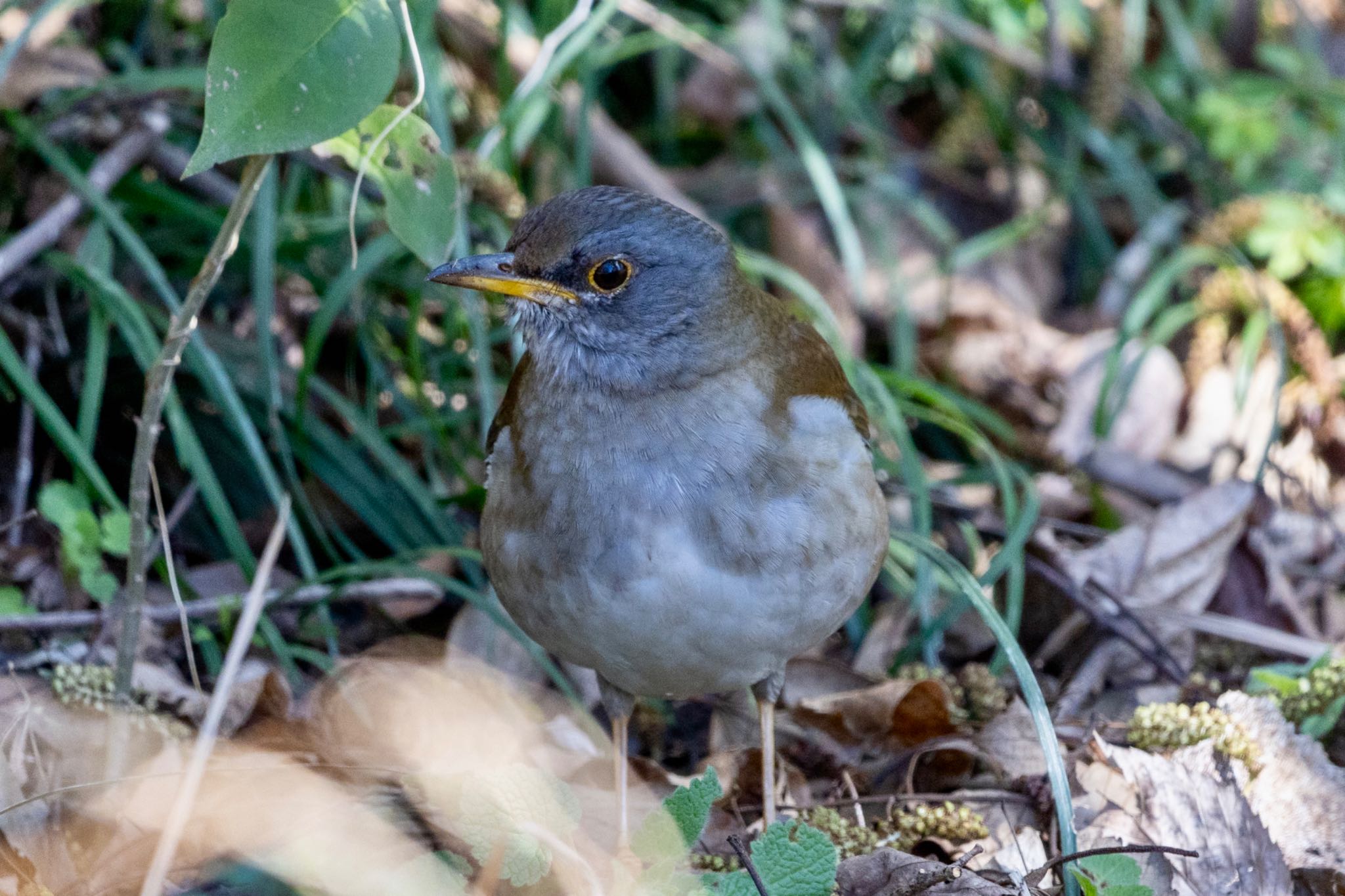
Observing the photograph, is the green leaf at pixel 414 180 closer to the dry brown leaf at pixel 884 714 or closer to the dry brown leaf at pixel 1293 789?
the dry brown leaf at pixel 884 714

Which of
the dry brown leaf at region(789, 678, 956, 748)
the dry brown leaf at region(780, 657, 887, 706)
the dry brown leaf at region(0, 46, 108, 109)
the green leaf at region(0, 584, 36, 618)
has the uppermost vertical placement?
the dry brown leaf at region(0, 46, 108, 109)

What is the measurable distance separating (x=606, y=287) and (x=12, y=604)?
177 cm

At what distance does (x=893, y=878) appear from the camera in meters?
2.87

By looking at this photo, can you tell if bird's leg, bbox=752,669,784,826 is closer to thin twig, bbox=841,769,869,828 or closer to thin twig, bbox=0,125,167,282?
thin twig, bbox=841,769,869,828

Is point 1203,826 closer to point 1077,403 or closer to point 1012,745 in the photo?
point 1012,745

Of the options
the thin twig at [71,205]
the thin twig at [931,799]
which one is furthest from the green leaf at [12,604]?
the thin twig at [931,799]

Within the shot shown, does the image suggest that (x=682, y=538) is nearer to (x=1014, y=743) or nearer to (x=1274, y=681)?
(x=1014, y=743)

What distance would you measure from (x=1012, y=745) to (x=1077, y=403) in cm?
220

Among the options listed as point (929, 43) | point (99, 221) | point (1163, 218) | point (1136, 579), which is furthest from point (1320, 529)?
point (99, 221)

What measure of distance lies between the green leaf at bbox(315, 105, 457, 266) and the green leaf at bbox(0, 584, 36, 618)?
1.54 meters

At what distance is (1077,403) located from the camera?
5438mm

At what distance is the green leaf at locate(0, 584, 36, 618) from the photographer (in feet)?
11.9

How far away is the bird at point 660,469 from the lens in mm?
2963

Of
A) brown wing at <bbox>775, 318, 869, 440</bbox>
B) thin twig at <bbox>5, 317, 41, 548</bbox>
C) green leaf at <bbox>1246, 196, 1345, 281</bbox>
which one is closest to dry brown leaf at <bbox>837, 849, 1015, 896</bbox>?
brown wing at <bbox>775, 318, 869, 440</bbox>
